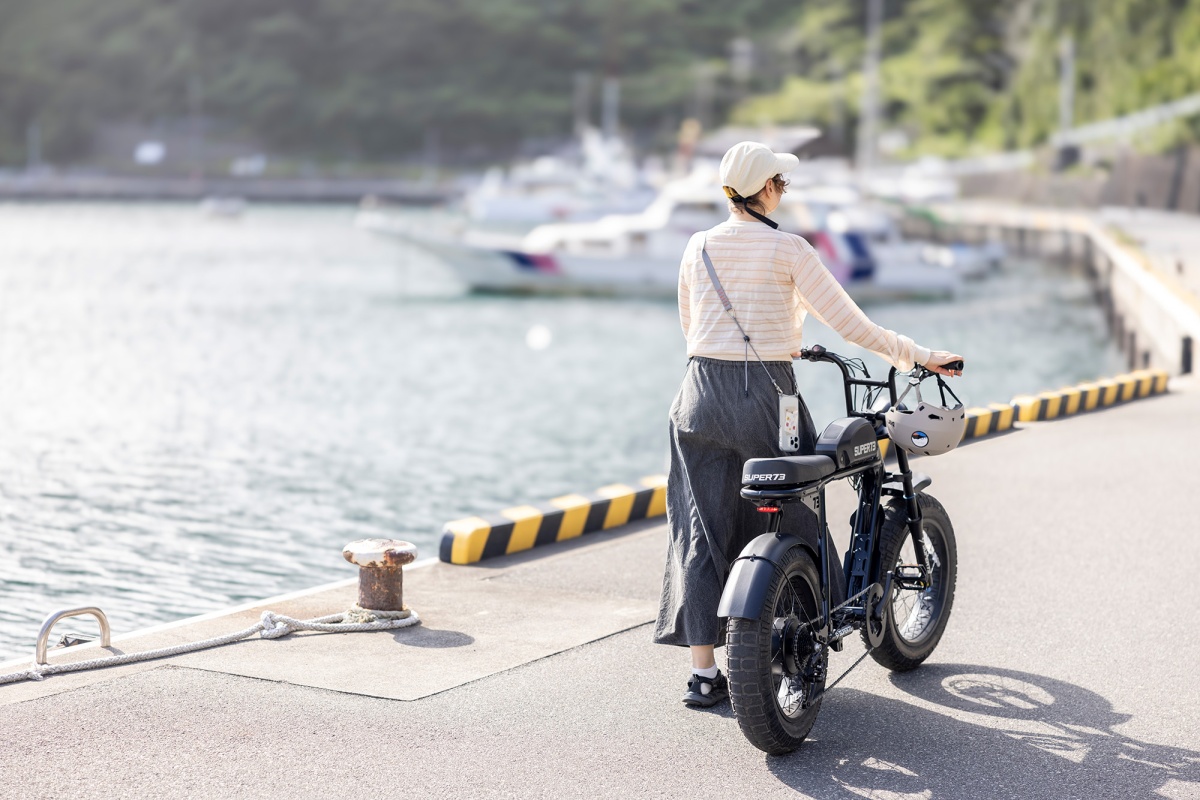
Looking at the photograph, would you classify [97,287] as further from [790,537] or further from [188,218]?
[188,218]

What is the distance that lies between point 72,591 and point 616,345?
21.0 m

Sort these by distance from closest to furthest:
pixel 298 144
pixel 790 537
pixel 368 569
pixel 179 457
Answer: pixel 790 537
pixel 368 569
pixel 179 457
pixel 298 144

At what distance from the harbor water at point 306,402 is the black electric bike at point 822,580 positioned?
536 cm

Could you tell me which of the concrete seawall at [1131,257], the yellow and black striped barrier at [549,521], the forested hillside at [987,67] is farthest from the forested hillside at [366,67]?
the yellow and black striped barrier at [549,521]

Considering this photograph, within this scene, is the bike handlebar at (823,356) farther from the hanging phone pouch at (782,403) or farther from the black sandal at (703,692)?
the black sandal at (703,692)

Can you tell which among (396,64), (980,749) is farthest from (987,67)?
(980,749)

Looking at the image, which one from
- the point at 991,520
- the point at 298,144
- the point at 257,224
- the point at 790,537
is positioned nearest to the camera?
the point at 790,537

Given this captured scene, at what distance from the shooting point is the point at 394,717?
5.47 m

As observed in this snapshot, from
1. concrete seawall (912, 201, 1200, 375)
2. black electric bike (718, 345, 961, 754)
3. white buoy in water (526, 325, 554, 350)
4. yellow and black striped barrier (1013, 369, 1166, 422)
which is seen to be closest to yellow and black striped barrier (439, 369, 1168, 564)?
yellow and black striped barrier (1013, 369, 1166, 422)

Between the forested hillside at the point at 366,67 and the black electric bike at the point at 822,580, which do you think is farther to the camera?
the forested hillside at the point at 366,67

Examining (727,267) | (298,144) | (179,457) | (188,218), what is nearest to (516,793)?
(727,267)

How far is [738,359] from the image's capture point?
530 cm

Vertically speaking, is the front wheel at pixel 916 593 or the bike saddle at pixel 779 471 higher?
the bike saddle at pixel 779 471

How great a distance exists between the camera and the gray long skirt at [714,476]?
207 inches
